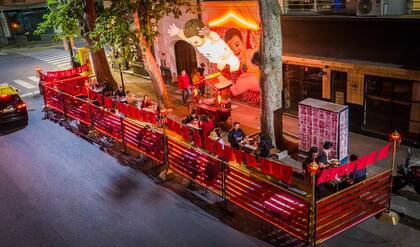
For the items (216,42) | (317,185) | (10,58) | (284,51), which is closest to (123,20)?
(216,42)

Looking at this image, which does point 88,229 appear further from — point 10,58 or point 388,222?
point 10,58

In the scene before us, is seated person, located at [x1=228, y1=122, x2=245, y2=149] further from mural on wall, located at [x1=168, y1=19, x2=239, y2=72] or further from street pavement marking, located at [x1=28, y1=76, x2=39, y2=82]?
street pavement marking, located at [x1=28, y1=76, x2=39, y2=82]

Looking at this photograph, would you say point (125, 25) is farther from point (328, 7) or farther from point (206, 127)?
point (328, 7)

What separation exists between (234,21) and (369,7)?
268 inches

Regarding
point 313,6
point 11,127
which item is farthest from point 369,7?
point 11,127

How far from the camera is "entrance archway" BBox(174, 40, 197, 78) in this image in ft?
77.4

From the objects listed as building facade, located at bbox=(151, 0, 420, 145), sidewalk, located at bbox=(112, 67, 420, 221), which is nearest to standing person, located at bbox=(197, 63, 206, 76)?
sidewalk, located at bbox=(112, 67, 420, 221)

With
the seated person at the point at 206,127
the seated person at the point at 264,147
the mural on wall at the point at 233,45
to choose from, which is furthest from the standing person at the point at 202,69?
the seated person at the point at 264,147

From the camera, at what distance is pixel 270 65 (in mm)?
14328

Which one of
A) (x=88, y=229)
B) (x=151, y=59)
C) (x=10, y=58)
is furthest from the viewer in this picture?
(x=10, y=58)

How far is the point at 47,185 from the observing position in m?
13.9

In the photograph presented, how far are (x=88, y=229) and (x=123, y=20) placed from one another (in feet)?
34.6

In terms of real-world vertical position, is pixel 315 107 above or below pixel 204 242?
above

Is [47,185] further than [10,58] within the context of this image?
No
